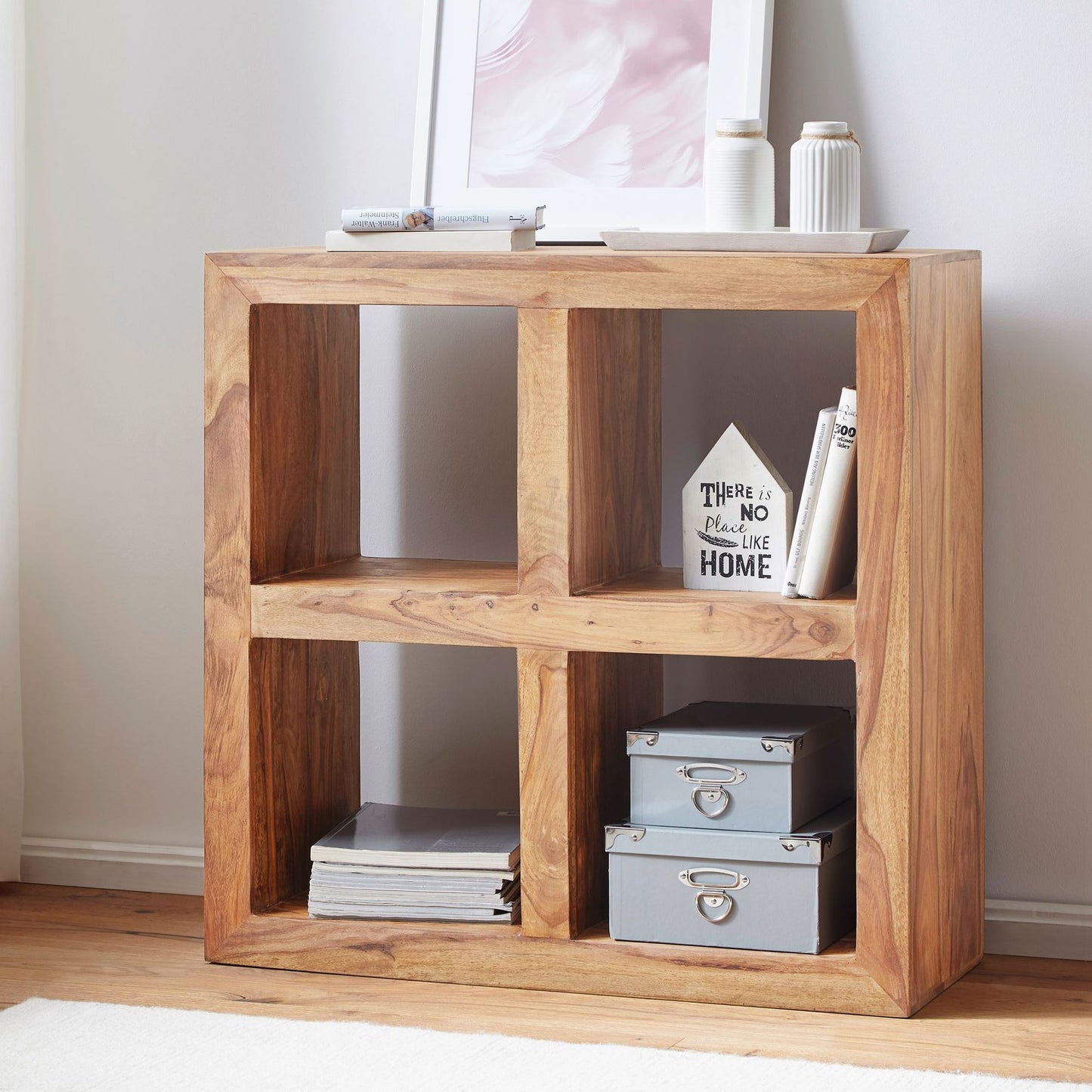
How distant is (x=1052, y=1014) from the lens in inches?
76.9

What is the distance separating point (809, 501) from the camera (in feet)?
6.38

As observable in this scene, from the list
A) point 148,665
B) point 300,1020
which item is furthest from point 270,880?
point 148,665

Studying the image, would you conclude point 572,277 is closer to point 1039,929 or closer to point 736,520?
point 736,520

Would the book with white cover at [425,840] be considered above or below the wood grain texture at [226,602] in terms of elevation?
below

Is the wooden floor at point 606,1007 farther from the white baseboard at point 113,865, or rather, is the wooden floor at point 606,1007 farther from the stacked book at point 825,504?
the stacked book at point 825,504

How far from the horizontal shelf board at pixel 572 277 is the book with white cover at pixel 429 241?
1 cm

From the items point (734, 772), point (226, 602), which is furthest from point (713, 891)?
point (226, 602)

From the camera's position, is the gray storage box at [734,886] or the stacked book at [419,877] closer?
the gray storage box at [734,886]

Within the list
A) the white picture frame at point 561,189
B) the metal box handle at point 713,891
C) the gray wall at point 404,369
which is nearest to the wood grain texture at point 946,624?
the gray wall at point 404,369

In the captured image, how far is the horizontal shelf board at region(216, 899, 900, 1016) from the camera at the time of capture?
195 centimetres

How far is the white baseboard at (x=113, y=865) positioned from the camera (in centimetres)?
252

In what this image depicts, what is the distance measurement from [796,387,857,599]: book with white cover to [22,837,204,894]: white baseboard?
108 centimetres

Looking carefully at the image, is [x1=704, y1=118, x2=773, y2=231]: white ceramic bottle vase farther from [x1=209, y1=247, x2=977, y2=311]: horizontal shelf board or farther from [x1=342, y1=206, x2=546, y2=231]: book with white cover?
[x1=342, y1=206, x2=546, y2=231]: book with white cover

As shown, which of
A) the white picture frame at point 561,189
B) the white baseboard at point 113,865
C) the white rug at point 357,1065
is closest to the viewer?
the white rug at point 357,1065
